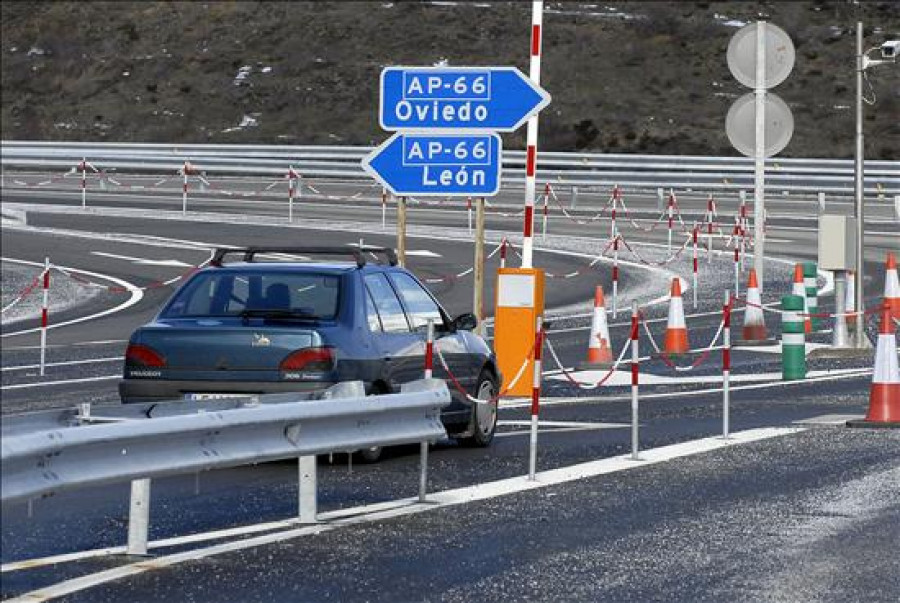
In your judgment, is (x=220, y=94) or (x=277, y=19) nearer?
(x=220, y=94)

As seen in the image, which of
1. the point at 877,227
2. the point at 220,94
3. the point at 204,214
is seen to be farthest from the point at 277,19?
the point at 877,227

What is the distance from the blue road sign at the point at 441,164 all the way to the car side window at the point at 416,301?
4.98 metres

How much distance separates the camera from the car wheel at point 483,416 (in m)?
16.9

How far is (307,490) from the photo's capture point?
40.4 ft

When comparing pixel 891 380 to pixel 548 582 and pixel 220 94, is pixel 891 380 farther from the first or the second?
pixel 220 94

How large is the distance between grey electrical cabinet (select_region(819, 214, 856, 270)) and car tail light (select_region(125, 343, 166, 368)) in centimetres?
1390

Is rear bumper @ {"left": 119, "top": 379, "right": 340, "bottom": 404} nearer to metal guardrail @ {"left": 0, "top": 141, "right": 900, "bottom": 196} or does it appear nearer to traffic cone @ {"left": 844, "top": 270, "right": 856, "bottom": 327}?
traffic cone @ {"left": 844, "top": 270, "right": 856, "bottom": 327}

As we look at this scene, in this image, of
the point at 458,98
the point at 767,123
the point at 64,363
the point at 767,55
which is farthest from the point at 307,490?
the point at 767,55

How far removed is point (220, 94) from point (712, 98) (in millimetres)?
15077

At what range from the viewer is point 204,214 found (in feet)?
165

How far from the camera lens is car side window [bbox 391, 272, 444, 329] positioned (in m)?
16.7

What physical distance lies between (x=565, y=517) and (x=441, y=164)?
9.73 meters

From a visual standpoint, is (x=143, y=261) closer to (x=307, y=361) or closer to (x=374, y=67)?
(x=307, y=361)

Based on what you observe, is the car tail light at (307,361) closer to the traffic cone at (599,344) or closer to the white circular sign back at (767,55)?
the traffic cone at (599,344)
